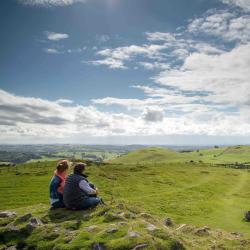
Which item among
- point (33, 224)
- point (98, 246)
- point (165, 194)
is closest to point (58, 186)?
point (33, 224)

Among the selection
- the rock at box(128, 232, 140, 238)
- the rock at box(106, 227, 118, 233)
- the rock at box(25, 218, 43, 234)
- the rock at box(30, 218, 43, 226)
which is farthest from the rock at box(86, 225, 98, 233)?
the rock at box(30, 218, 43, 226)

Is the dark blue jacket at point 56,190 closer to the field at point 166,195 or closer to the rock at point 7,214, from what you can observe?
the rock at point 7,214

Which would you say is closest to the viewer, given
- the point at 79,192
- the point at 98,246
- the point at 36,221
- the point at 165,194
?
the point at 98,246

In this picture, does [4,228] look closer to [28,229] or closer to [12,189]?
[28,229]

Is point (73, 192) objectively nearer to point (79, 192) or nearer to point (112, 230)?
point (79, 192)

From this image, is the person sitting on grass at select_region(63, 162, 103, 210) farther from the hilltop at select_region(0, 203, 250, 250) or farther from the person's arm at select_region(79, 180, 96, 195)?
the hilltop at select_region(0, 203, 250, 250)

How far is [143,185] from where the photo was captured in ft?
271

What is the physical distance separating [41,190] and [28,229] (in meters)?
51.5

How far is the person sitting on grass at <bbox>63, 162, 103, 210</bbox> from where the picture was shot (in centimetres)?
2295

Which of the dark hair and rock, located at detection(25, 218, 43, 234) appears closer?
rock, located at detection(25, 218, 43, 234)

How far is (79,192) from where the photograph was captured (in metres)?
23.0

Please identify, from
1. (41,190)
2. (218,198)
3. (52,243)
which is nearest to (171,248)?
(52,243)

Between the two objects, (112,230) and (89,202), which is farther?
(89,202)

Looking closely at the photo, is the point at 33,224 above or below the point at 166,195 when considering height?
above
